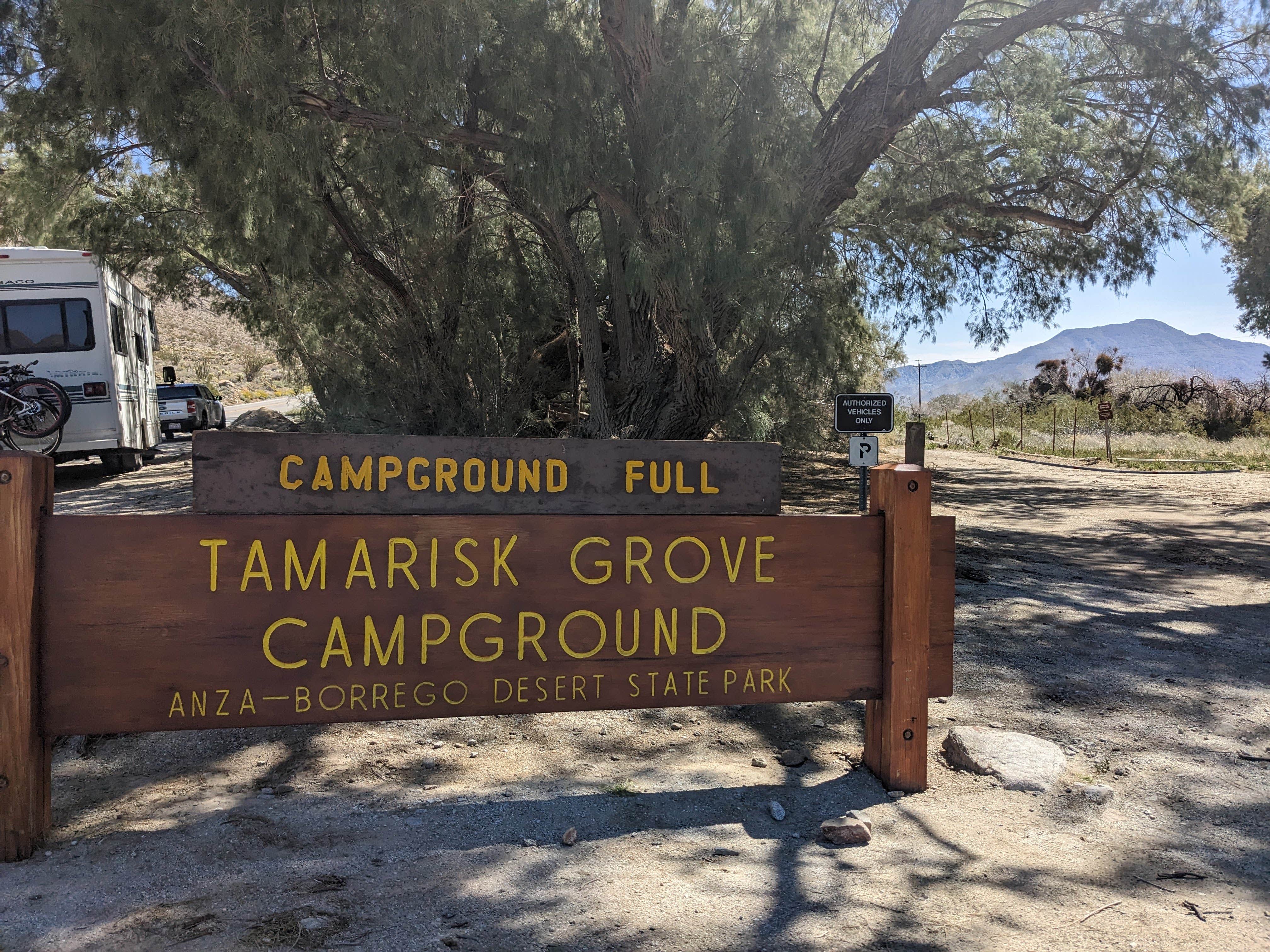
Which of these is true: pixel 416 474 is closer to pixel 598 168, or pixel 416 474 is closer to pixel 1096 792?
pixel 1096 792

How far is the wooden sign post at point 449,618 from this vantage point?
9.87 ft

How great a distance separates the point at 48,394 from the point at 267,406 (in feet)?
94.5

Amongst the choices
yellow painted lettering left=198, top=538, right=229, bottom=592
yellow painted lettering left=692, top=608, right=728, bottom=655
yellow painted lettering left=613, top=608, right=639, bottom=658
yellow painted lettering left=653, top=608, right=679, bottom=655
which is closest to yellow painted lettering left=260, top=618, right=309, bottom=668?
yellow painted lettering left=198, top=538, right=229, bottom=592

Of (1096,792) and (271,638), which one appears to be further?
(1096,792)

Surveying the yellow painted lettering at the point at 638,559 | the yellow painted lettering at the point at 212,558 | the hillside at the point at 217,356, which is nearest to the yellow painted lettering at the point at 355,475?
the yellow painted lettering at the point at 212,558

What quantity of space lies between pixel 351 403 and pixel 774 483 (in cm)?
1180

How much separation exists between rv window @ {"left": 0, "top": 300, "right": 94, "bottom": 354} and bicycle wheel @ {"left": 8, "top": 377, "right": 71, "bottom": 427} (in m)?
0.89

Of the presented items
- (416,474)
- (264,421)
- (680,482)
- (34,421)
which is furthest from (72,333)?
(680,482)

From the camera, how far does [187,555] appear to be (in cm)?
310

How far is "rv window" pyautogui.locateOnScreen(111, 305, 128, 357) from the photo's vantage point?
43.8 ft

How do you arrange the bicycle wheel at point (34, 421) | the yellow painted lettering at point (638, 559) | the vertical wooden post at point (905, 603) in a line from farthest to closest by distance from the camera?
the bicycle wheel at point (34, 421) → the vertical wooden post at point (905, 603) → the yellow painted lettering at point (638, 559)

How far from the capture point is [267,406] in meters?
39.7

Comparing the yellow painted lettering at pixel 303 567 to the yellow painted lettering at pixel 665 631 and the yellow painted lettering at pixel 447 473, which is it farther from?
the yellow painted lettering at pixel 665 631

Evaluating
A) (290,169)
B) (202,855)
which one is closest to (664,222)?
(290,169)
